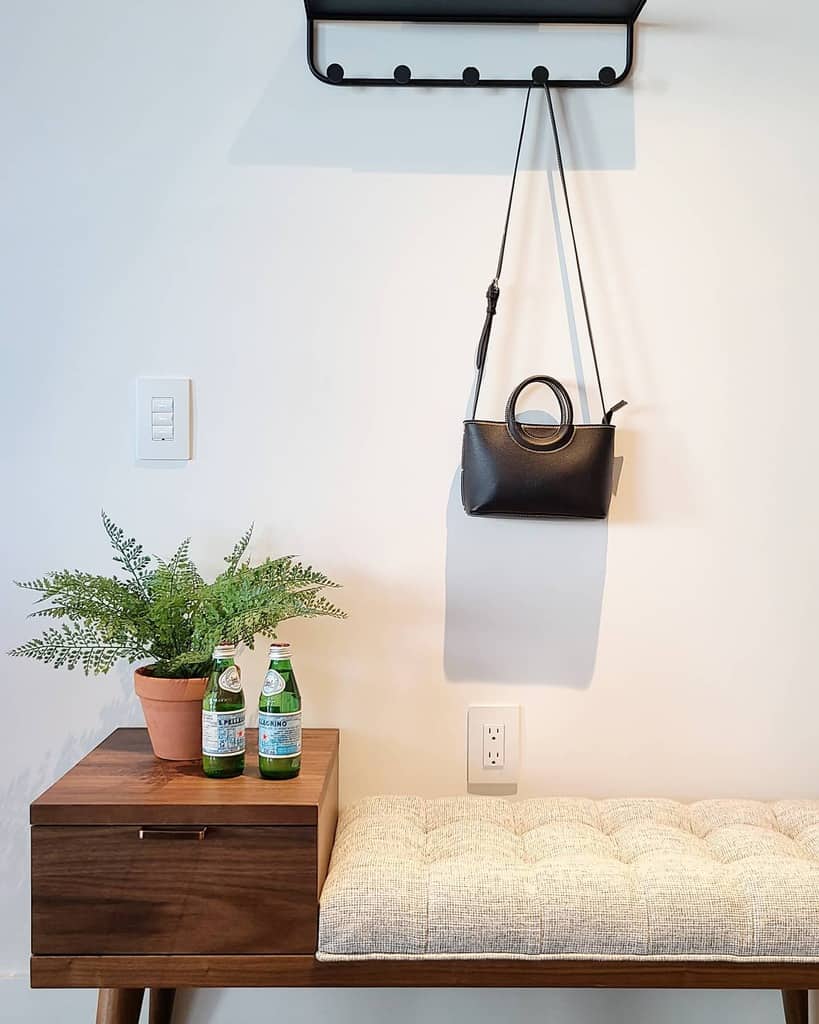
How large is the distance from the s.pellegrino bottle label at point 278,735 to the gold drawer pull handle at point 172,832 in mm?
122

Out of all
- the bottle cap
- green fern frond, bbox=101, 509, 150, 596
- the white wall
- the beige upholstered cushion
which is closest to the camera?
the beige upholstered cushion

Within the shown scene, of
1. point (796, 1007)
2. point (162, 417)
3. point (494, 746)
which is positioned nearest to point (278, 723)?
point (494, 746)

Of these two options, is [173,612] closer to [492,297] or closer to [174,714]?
[174,714]

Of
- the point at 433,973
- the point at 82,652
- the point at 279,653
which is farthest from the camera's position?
the point at 82,652

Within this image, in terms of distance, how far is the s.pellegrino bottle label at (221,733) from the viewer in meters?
1.14

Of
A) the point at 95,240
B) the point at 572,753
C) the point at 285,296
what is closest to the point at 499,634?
the point at 572,753

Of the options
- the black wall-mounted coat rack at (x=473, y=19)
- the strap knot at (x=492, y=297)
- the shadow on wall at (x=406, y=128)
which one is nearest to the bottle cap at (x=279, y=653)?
the strap knot at (x=492, y=297)

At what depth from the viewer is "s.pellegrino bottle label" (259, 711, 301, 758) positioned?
1.14m

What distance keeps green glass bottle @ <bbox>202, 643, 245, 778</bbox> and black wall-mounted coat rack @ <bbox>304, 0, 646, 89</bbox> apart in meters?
0.88

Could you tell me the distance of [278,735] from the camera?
114 cm

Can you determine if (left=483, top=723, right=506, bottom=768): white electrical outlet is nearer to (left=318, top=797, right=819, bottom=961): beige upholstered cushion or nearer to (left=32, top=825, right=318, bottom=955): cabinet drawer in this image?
(left=318, top=797, right=819, bottom=961): beige upholstered cushion

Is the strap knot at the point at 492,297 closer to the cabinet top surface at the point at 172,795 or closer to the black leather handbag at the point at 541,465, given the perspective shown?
the black leather handbag at the point at 541,465

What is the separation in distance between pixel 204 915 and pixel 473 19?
51.2 inches

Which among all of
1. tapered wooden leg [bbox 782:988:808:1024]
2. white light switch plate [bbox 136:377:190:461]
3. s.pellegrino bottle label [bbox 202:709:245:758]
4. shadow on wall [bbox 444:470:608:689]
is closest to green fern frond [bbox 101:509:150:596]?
white light switch plate [bbox 136:377:190:461]
